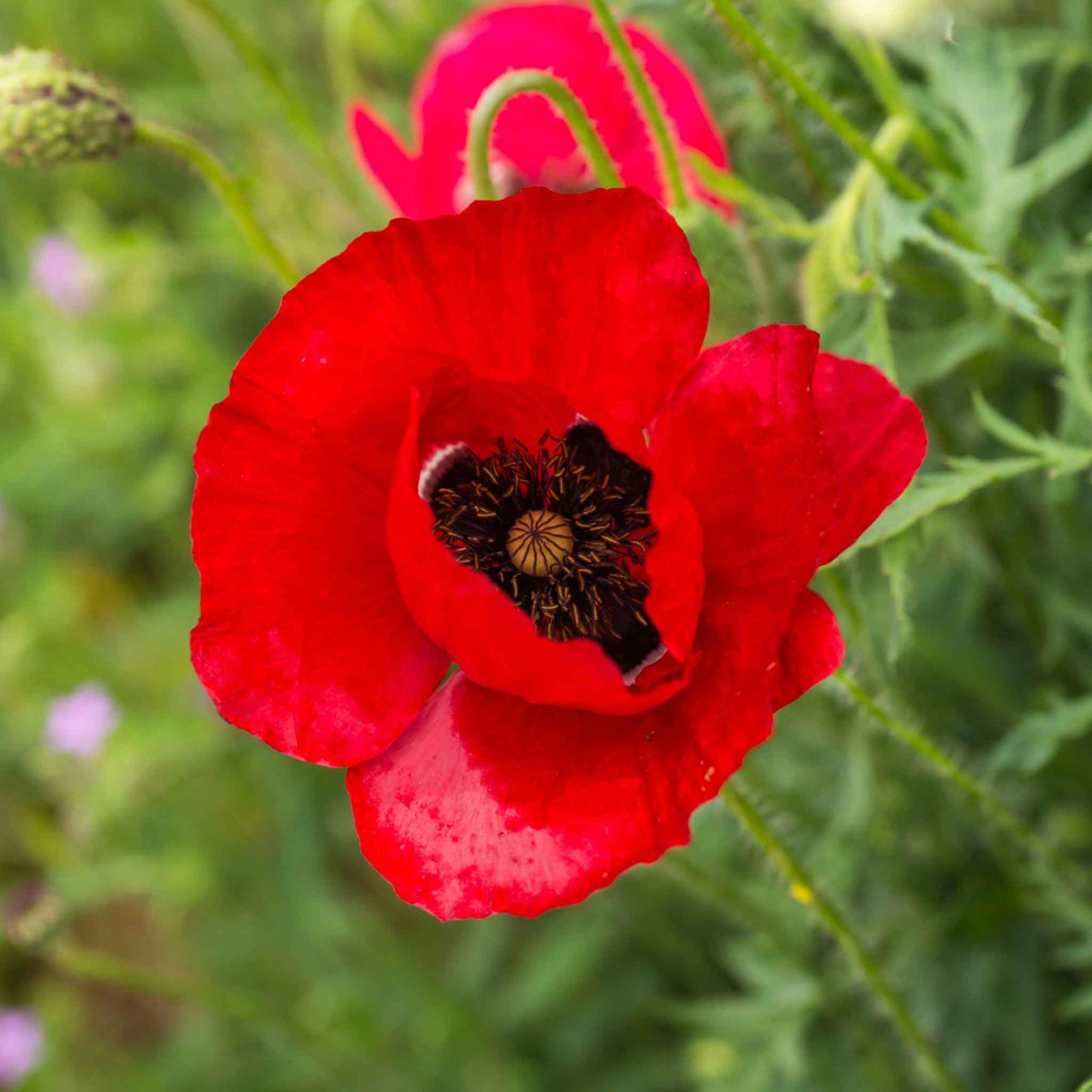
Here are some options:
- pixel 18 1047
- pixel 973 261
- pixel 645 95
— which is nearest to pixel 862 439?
pixel 973 261

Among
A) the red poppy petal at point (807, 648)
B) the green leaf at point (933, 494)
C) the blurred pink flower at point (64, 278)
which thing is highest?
the blurred pink flower at point (64, 278)

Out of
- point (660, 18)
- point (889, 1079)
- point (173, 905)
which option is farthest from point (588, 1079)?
point (660, 18)

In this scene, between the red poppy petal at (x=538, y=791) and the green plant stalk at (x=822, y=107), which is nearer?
the red poppy petal at (x=538, y=791)

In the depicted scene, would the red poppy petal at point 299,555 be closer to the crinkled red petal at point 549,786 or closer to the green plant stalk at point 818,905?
the crinkled red petal at point 549,786

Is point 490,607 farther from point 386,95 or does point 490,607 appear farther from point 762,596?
point 386,95

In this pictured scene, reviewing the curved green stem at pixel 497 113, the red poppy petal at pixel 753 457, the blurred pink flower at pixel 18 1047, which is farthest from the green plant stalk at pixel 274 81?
the blurred pink flower at pixel 18 1047

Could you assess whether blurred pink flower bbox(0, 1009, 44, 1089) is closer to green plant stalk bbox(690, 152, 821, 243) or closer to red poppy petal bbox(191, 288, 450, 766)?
red poppy petal bbox(191, 288, 450, 766)

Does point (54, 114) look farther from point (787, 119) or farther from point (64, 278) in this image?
point (64, 278)

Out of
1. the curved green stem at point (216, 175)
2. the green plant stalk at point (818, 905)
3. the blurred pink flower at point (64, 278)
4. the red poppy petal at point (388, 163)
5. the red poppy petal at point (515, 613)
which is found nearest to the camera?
the red poppy petal at point (515, 613)
